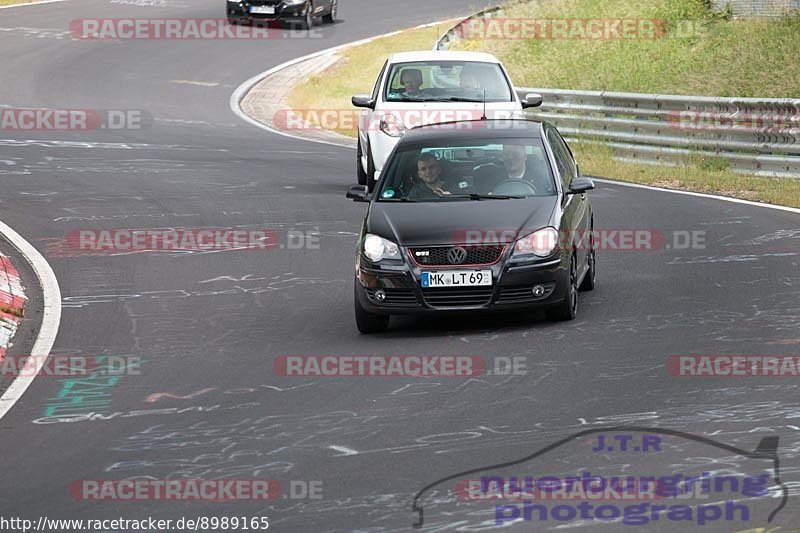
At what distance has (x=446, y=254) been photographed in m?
11.1

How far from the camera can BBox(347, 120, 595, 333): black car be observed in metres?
11.1

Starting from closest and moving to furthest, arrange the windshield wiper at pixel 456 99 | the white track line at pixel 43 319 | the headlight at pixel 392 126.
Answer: the white track line at pixel 43 319, the headlight at pixel 392 126, the windshield wiper at pixel 456 99

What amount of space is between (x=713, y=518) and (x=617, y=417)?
192 centimetres

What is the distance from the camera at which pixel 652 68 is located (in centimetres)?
2991

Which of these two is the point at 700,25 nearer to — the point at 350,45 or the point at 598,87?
the point at 598,87
